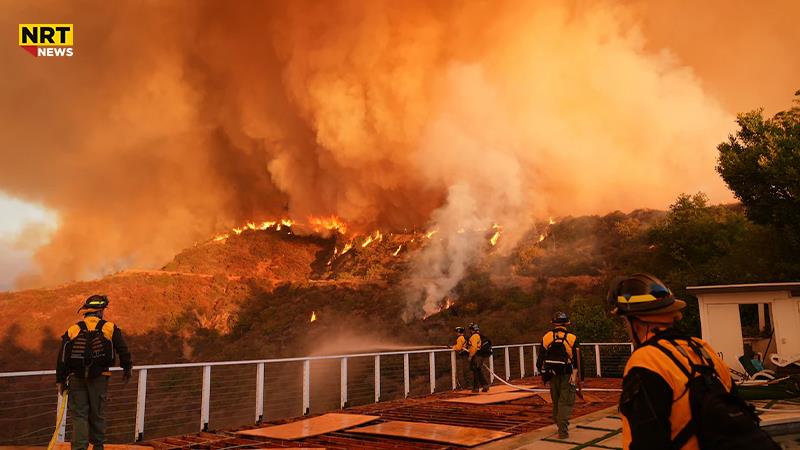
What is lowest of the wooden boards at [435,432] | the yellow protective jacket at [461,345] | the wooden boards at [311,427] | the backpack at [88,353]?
the wooden boards at [311,427]

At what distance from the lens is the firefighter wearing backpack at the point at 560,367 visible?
23.2 ft

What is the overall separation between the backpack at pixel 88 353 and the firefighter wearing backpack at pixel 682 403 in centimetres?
576

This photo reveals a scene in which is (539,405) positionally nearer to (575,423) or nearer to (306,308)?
(575,423)

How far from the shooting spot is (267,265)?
299 feet

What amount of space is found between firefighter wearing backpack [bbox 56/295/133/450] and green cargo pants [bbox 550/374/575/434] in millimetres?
5810

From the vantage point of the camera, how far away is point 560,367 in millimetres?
7172

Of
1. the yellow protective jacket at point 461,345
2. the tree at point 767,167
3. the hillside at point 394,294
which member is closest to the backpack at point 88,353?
the yellow protective jacket at point 461,345

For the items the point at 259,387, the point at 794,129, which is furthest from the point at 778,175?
the point at 259,387

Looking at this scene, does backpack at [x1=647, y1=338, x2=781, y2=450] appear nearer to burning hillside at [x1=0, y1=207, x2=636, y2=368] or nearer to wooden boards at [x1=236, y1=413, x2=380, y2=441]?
wooden boards at [x1=236, y1=413, x2=380, y2=441]

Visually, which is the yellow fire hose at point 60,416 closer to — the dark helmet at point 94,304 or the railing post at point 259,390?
the dark helmet at point 94,304

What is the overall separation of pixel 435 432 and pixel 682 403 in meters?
6.04

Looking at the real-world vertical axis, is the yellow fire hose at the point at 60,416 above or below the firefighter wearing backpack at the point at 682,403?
below

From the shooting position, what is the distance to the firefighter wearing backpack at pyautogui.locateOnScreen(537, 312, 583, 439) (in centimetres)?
707

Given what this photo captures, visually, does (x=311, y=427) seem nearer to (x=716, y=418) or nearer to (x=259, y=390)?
(x=259, y=390)
